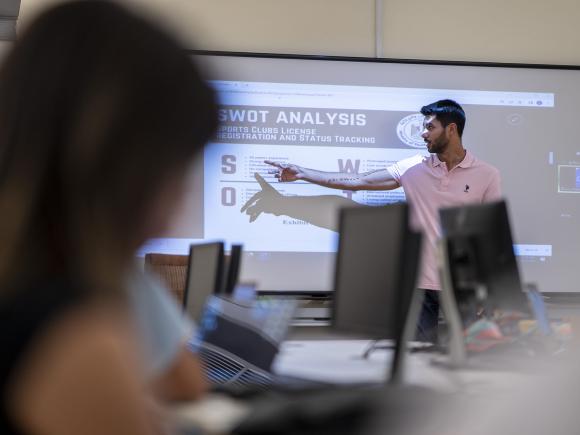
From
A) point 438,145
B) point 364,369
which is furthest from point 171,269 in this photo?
point 438,145

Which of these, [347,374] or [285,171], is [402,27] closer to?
[285,171]

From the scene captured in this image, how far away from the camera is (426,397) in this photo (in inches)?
35.7

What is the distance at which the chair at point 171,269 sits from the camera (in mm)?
2996

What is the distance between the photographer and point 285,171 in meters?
4.32

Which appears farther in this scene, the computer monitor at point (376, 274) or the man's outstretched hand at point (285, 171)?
the man's outstretched hand at point (285, 171)

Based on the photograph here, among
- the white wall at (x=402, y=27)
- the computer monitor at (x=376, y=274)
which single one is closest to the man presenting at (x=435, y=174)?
the white wall at (x=402, y=27)

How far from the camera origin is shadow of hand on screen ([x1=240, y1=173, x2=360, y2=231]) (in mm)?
4293

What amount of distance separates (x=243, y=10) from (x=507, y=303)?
3.08 m

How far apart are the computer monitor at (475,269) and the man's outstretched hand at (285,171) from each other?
2538mm

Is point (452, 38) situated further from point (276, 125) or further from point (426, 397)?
point (426, 397)

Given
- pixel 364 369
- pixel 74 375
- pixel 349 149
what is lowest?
pixel 364 369

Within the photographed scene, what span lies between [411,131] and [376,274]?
9.97 feet

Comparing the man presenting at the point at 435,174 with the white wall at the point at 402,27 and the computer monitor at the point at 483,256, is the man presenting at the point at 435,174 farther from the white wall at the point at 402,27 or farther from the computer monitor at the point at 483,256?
the computer monitor at the point at 483,256

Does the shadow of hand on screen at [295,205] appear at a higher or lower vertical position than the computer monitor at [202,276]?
higher
